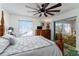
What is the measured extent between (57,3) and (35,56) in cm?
91

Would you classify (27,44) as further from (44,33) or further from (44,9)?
(44,9)

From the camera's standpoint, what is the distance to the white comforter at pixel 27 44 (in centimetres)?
192

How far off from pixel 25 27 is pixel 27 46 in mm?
315

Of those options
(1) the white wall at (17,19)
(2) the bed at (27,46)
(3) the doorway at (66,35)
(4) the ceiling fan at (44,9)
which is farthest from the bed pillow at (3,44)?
(3) the doorway at (66,35)

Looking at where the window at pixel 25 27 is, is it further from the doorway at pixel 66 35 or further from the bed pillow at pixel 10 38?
the doorway at pixel 66 35

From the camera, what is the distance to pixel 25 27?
209 cm

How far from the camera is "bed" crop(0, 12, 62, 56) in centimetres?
193

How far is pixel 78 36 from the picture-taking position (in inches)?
79.4

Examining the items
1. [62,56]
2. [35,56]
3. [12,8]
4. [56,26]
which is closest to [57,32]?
[56,26]

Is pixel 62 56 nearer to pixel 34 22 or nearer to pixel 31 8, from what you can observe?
pixel 34 22

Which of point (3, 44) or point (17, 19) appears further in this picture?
point (17, 19)

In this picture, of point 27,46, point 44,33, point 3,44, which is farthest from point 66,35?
point 3,44

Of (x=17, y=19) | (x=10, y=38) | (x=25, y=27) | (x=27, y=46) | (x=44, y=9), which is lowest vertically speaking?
(x=27, y=46)

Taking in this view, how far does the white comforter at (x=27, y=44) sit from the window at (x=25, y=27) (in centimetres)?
8
